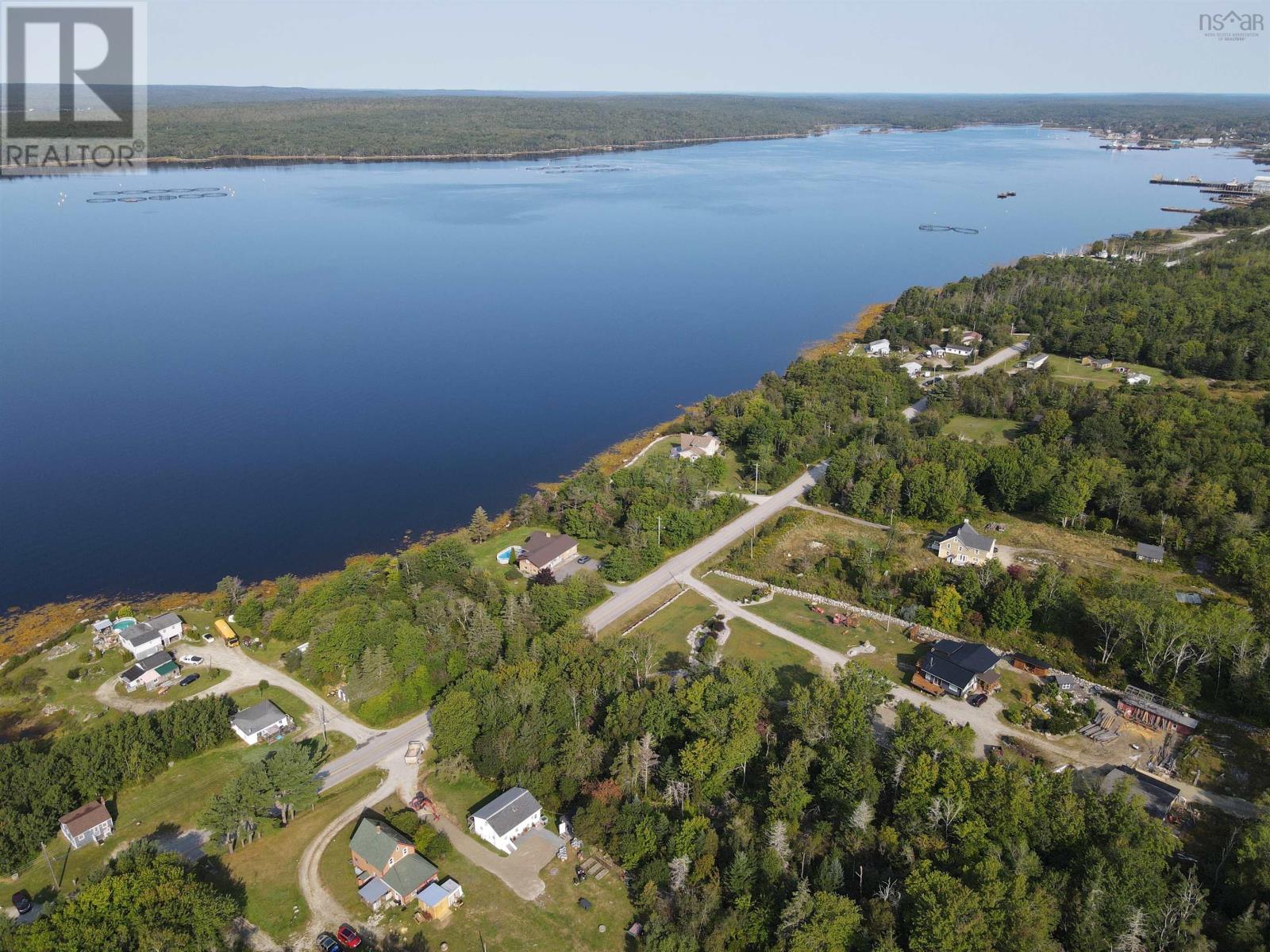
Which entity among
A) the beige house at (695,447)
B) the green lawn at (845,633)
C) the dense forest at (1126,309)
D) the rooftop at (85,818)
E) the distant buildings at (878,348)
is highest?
the dense forest at (1126,309)

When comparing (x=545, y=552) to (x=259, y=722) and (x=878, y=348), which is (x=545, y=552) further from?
(x=878, y=348)

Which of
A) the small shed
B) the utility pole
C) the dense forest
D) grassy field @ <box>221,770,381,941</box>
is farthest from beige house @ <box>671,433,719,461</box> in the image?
the utility pole

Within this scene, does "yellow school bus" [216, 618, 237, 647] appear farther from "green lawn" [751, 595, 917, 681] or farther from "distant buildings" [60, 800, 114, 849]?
"green lawn" [751, 595, 917, 681]

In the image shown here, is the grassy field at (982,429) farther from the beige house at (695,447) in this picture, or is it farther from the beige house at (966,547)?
the beige house at (695,447)

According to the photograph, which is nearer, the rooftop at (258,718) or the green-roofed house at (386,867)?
the green-roofed house at (386,867)

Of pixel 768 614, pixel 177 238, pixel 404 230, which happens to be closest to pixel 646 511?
pixel 768 614

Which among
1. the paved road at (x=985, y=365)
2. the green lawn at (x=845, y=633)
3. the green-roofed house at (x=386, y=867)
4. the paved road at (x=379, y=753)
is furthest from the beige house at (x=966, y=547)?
the green-roofed house at (x=386, y=867)
